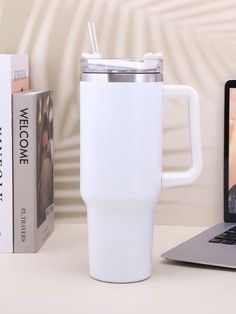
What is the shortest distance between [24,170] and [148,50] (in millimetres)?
308

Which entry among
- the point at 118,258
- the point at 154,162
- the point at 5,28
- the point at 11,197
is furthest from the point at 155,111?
the point at 5,28

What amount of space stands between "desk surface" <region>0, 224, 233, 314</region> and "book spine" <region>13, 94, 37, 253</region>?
1.1 inches

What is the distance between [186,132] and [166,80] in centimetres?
9

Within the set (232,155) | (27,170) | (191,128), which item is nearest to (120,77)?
(191,128)

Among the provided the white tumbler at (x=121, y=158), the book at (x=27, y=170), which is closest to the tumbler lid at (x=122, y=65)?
the white tumbler at (x=121, y=158)

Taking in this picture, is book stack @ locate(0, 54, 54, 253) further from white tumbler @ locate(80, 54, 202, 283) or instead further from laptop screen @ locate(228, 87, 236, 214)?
laptop screen @ locate(228, 87, 236, 214)

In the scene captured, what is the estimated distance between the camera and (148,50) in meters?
1.11

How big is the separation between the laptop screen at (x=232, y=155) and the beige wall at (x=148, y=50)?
0.9 inches

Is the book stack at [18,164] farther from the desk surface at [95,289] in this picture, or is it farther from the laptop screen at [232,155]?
the laptop screen at [232,155]

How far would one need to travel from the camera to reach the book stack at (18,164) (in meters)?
0.95

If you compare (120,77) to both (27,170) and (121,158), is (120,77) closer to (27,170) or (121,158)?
(121,158)

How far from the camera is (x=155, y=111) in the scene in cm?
80

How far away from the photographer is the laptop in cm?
89

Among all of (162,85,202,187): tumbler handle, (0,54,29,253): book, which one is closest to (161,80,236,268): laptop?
(162,85,202,187): tumbler handle
